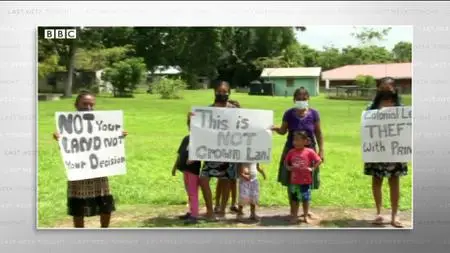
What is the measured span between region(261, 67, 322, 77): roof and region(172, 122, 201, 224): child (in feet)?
3.34

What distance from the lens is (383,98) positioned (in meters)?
6.76

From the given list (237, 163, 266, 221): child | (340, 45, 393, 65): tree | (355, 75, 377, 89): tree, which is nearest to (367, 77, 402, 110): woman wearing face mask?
(355, 75, 377, 89): tree

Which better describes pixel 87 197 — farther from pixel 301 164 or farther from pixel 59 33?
pixel 301 164

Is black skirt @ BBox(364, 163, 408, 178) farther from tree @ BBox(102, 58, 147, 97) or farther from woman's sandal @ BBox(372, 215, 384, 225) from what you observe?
tree @ BBox(102, 58, 147, 97)

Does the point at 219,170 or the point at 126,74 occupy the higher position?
the point at 126,74

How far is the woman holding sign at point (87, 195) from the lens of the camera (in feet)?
21.1

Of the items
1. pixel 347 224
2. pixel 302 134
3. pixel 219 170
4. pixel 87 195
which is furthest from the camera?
pixel 347 224

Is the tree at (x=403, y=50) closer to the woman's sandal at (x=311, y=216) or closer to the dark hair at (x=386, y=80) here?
the dark hair at (x=386, y=80)

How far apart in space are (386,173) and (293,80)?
49.2 inches

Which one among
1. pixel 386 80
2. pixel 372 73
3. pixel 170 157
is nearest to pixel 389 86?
pixel 386 80

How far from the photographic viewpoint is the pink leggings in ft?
22.3

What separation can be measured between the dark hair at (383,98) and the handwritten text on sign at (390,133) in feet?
0.18
